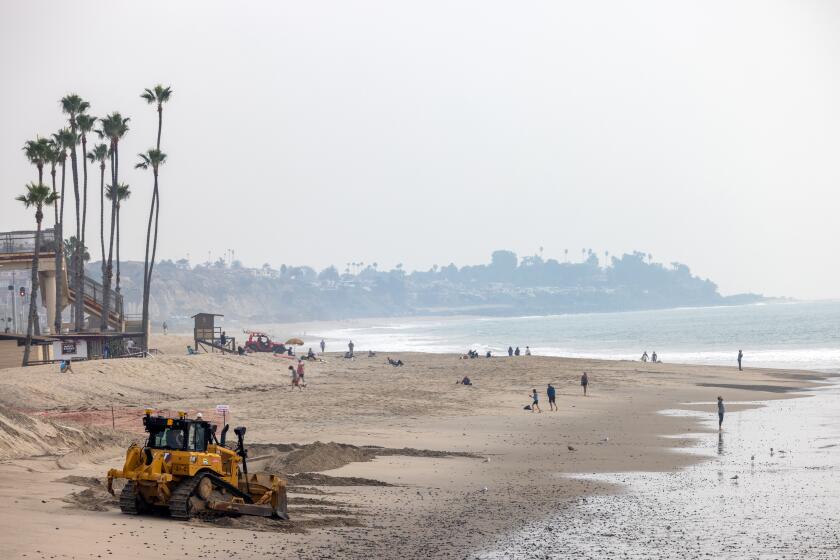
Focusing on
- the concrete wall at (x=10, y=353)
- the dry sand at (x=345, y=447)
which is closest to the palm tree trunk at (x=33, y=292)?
the concrete wall at (x=10, y=353)

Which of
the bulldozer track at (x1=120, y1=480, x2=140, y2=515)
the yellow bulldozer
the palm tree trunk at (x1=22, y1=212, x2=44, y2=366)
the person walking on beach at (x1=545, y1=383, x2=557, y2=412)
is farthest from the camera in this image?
the palm tree trunk at (x1=22, y1=212, x2=44, y2=366)

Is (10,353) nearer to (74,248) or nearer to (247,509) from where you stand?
(247,509)

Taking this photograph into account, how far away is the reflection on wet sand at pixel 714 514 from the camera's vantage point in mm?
16328

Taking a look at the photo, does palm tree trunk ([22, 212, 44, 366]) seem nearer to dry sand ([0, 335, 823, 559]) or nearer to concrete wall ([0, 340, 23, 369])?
concrete wall ([0, 340, 23, 369])

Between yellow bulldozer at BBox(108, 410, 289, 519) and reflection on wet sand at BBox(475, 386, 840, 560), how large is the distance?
13.5 ft

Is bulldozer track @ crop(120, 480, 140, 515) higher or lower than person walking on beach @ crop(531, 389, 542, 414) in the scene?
higher

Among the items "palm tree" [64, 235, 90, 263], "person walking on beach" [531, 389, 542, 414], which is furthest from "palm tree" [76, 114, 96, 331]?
"person walking on beach" [531, 389, 542, 414]

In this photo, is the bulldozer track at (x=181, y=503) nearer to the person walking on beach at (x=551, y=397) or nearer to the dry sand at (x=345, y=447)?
the dry sand at (x=345, y=447)

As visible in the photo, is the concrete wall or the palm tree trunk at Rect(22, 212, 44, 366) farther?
the concrete wall

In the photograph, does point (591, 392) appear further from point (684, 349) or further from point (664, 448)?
point (684, 349)

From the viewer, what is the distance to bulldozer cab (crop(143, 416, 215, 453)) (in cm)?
1689

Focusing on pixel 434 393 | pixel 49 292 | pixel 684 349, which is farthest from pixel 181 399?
pixel 684 349

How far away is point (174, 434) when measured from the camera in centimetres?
1694

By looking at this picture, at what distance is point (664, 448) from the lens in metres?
30.2
